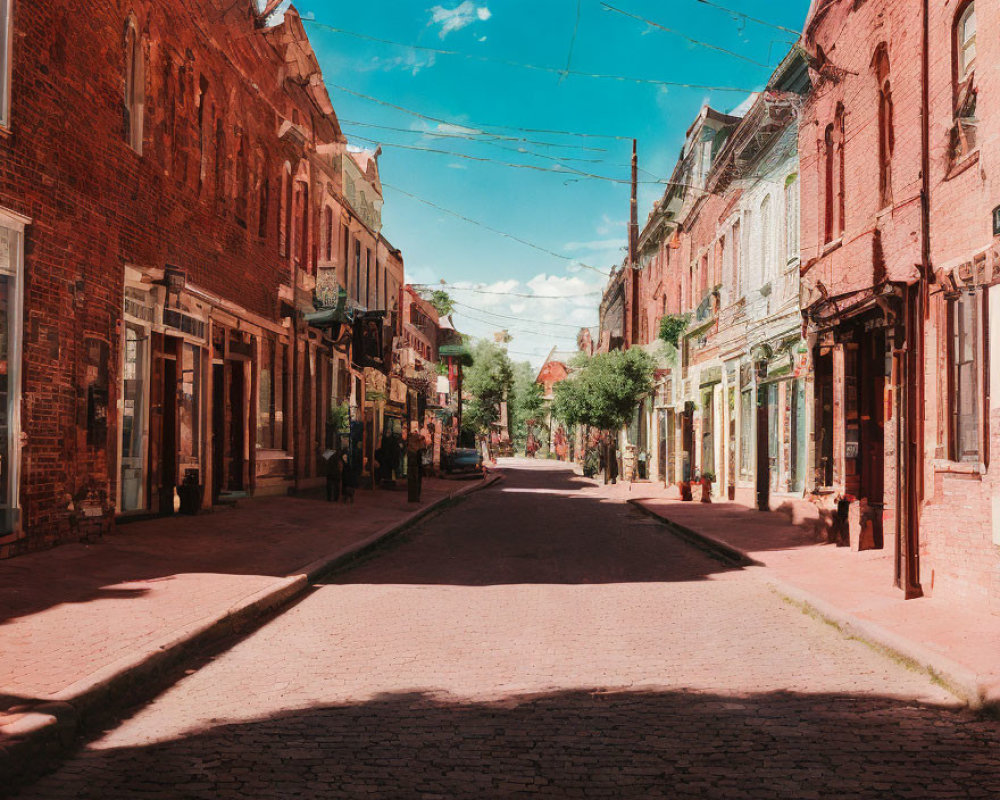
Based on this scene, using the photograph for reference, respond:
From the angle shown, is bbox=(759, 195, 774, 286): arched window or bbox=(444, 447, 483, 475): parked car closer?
bbox=(759, 195, 774, 286): arched window

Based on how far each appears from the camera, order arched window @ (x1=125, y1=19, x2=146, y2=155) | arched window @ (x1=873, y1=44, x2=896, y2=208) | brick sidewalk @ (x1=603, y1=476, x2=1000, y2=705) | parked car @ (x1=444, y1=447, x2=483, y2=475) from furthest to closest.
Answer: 1. parked car @ (x1=444, y1=447, x2=483, y2=475)
2. arched window @ (x1=873, y1=44, x2=896, y2=208)
3. arched window @ (x1=125, y1=19, x2=146, y2=155)
4. brick sidewalk @ (x1=603, y1=476, x2=1000, y2=705)

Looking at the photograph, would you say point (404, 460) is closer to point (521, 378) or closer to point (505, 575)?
point (505, 575)

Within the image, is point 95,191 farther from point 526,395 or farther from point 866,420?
point 526,395

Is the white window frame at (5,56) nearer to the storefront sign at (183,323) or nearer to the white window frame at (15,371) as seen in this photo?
the white window frame at (15,371)

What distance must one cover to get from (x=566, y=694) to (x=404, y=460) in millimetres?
34179

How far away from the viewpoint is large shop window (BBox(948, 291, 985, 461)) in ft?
31.2

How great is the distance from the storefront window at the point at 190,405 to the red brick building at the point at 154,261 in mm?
45

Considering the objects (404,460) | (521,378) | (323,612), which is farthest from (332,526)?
(521,378)

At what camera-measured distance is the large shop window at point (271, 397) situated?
67.4 feet

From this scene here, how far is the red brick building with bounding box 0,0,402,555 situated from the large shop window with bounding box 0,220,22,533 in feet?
0.07

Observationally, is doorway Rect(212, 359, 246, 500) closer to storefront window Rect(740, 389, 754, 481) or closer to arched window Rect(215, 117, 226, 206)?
arched window Rect(215, 117, 226, 206)

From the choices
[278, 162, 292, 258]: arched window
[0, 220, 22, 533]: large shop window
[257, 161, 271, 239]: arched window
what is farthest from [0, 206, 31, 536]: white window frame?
[278, 162, 292, 258]: arched window

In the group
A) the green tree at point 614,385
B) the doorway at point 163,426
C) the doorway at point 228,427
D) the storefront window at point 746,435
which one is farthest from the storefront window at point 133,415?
the green tree at point 614,385

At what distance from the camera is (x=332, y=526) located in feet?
53.3
